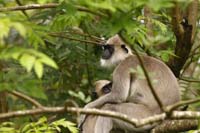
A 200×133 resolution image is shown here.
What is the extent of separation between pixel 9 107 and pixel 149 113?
1.81 m

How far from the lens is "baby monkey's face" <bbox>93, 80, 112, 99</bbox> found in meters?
5.81

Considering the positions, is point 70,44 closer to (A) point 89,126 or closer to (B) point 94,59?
(B) point 94,59

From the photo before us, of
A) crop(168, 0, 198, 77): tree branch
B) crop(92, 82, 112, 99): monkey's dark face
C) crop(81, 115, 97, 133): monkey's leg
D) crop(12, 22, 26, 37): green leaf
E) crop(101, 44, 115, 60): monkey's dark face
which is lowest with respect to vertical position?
crop(81, 115, 97, 133): monkey's leg

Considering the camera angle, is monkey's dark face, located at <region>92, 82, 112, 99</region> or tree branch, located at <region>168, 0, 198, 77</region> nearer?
tree branch, located at <region>168, 0, 198, 77</region>

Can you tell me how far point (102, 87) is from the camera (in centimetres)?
586

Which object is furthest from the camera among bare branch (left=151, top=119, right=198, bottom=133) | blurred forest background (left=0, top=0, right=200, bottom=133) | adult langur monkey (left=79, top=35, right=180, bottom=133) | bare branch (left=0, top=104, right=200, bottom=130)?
adult langur monkey (left=79, top=35, right=180, bottom=133)

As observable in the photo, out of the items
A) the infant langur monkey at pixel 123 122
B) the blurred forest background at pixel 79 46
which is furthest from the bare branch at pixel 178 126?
the infant langur monkey at pixel 123 122

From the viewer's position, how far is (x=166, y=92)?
5137 mm

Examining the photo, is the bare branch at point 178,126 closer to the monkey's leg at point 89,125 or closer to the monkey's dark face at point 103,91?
the monkey's leg at point 89,125

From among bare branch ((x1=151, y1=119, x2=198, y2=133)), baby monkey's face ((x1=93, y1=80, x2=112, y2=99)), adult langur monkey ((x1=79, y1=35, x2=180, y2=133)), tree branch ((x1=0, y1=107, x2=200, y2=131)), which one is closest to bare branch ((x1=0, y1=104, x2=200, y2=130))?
tree branch ((x1=0, y1=107, x2=200, y2=131))

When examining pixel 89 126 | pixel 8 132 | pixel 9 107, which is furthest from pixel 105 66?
pixel 8 132

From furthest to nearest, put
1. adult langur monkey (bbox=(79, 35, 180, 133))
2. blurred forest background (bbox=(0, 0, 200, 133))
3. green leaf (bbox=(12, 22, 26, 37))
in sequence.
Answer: adult langur monkey (bbox=(79, 35, 180, 133)) → blurred forest background (bbox=(0, 0, 200, 133)) → green leaf (bbox=(12, 22, 26, 37))

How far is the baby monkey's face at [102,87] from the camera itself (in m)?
5.81

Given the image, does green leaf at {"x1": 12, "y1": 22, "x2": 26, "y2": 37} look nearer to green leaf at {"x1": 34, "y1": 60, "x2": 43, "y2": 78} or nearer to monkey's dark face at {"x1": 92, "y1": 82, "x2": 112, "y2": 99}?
green leaf at {"x1": 34, "y1": 60, "x2": 43, "y2": 78}
